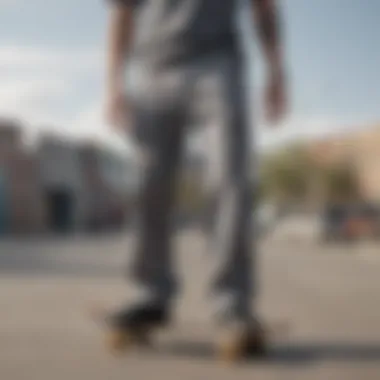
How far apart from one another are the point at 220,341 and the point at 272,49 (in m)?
0.46

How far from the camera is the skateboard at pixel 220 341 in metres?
1.18

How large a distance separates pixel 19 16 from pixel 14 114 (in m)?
0.15

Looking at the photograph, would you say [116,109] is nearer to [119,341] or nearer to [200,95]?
[200,95]

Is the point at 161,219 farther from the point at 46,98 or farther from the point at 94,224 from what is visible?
the point at 46,98

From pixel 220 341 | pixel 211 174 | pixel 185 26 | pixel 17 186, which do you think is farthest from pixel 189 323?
pixel 185 26

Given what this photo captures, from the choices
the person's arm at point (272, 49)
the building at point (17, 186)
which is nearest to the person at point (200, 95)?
the person's arm at point (272, 49)

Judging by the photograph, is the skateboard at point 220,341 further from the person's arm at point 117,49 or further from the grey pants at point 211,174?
the person's arm at point 117,49

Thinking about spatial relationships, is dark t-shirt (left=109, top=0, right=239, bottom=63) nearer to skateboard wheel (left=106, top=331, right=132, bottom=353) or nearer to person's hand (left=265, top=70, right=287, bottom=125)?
person's hand (left=265, top=70, right=287, bottom=125)

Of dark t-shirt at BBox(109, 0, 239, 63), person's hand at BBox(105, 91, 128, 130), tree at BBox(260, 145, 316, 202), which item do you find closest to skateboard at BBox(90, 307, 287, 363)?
tree at BBox(260, 145, 316, 202)

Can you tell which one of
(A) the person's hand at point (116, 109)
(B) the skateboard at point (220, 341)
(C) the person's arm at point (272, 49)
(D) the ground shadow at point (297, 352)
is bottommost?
(D) the ground shadow at point (297, 352)

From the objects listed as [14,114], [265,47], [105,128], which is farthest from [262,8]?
[14,114]

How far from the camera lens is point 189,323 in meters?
1.32

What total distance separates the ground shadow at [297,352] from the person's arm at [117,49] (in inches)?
14.5

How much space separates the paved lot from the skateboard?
18 millimetres
